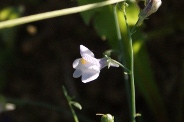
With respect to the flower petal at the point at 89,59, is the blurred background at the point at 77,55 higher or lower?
higher

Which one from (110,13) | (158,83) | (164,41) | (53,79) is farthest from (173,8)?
(53,79)

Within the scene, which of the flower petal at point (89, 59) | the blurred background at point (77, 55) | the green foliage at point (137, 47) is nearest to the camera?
the flower petal at point (89, 59)

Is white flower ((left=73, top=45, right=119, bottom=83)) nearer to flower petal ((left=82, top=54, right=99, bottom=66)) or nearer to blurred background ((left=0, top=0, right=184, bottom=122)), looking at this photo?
flower petal ((left=82, top=54, right=99, bottom=66))

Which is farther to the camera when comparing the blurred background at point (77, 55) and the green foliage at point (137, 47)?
the blurred background at point (77, 55)

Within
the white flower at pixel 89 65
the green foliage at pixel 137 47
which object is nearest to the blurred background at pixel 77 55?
the green foliage at pixel 137 47

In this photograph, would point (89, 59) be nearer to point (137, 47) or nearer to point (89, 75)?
point (89, 75)

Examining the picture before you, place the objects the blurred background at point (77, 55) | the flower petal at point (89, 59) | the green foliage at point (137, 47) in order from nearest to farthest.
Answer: the flower petal at point (89, 59) → the green foliage at point (137, 47) → the blurred background at point (77, 55)

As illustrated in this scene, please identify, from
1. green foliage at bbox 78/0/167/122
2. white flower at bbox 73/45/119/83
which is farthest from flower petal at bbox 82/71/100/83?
green foliage at bbox 78/0/167/122

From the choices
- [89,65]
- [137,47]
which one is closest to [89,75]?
[89,65]

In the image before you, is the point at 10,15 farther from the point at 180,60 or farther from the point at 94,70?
the point at 94,70

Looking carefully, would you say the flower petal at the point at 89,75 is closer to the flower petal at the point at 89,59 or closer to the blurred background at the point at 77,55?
the flower petal at the point at 89,59
